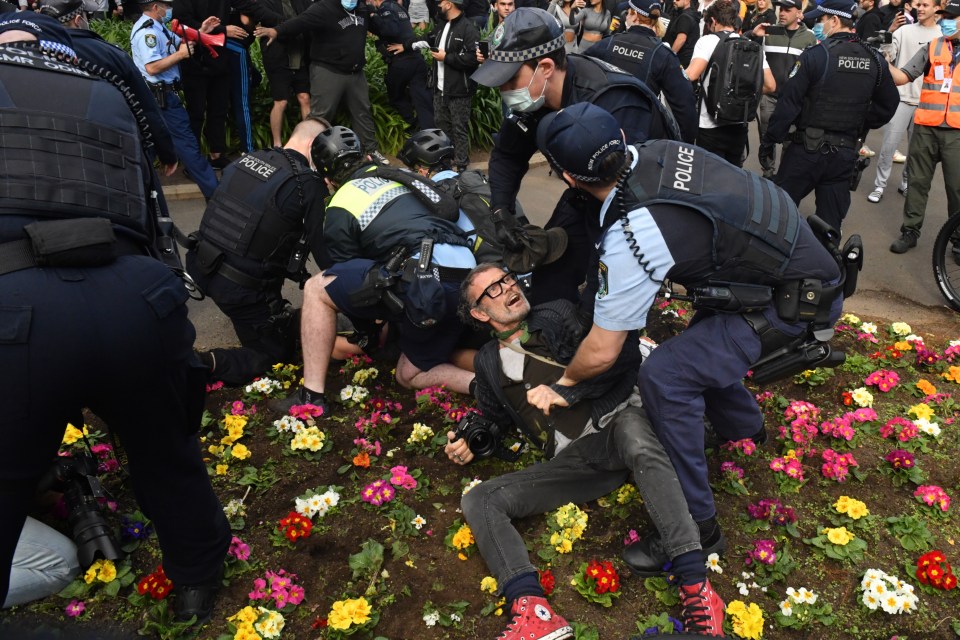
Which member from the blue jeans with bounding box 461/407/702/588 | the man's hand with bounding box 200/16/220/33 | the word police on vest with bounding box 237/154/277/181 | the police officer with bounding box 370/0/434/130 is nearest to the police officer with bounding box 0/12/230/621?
the blue jeans with bounding box 461/407/702/588

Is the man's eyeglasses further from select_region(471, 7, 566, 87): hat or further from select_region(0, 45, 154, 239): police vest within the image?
select_region(0, 45, 154, 239): police vest

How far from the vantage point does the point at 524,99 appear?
Result: 3756 mm

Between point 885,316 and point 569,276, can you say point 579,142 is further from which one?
point 885,316

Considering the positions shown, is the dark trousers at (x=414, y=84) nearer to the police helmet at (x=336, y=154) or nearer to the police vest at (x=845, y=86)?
the police vest at (x=845, y=86)

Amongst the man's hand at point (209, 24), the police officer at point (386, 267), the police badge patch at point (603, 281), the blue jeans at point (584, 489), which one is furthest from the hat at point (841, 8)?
the man's hand at point (209, 24)

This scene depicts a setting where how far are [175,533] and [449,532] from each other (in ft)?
3.71

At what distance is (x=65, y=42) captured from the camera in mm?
2918

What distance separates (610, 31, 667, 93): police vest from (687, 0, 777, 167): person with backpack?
120 cm

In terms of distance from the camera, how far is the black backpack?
647 centimetres

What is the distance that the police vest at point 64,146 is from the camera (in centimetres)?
223

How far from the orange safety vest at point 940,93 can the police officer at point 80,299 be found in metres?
6.15

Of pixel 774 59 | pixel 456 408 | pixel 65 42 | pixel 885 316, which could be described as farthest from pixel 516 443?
pixel 774 59

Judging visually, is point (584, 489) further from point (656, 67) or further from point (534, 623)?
point (656, 67)

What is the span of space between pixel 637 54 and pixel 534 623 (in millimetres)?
4025
